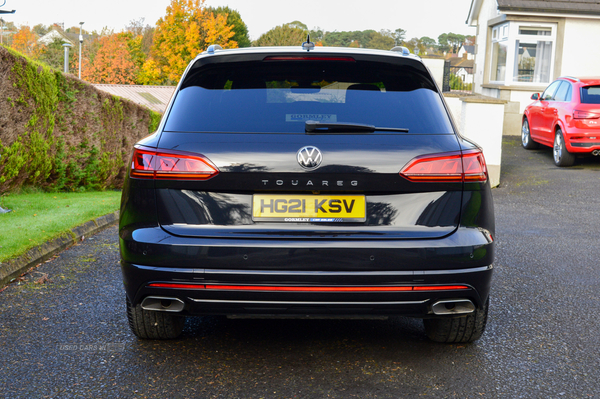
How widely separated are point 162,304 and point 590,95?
12.2 m

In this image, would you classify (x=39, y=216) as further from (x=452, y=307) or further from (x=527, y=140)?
(x=527, y=140)

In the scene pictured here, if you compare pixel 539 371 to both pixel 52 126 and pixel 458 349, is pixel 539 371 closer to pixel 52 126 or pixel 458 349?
pixel 458 349

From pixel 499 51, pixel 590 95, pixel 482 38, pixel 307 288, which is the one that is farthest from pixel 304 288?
pixel 482 38

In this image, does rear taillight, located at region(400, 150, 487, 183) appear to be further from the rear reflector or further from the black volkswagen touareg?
the rear reflector

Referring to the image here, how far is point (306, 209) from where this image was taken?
312 cm

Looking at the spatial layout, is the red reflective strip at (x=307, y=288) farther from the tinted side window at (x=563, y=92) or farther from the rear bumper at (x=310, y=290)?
the tinted side window at (x=563, y=92)

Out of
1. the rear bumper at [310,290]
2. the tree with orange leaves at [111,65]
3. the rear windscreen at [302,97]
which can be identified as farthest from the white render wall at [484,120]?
the tree with orange leaves at [111,65]

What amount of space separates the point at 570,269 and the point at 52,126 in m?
8.02

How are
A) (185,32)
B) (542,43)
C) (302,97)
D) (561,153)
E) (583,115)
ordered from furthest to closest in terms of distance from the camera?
(185,32), (542,43), (561,153), (583,115), (302,97)

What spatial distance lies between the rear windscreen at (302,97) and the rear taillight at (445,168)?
185 mm

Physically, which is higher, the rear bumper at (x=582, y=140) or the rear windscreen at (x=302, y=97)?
the rear windscreen at (x=302, y=97)

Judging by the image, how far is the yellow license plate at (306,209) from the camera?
312 cm

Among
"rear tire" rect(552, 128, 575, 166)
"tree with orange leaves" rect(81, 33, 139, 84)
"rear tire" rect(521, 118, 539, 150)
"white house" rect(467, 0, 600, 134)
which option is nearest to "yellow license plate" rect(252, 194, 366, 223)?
"rear tire" rect(552, 128, 575, 166)

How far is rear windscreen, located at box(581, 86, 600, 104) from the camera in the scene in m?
13.1
